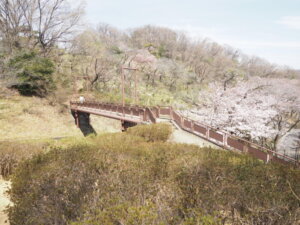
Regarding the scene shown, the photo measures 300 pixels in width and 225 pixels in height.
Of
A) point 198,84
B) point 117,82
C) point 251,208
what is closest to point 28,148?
point 251,208

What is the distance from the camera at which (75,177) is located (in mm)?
4523

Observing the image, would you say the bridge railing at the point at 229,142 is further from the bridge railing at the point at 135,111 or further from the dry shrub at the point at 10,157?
the dry shrub at the point at 10,157

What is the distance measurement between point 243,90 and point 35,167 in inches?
973

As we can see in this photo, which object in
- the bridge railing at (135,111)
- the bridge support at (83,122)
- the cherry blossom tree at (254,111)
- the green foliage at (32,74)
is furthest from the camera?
the bridge support at (83,122)

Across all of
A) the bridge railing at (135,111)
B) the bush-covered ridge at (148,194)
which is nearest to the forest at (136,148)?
the bush-covered ridge at (148,194)

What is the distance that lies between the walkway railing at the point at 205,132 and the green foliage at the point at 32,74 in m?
10.4

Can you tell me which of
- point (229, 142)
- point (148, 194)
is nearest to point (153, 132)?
point (229, 142)

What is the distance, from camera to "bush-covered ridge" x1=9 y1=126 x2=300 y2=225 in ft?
11.1

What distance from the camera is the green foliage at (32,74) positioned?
82.7ft

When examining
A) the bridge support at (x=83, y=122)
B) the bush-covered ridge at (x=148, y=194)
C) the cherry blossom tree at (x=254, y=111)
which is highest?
the bush-covered ridge at (x=148, y=194)

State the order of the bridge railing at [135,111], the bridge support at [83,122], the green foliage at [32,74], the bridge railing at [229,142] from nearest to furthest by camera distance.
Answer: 1. the bridge railing at [229,142]
2. the bridge railing at [135,111]
3. the green foliage at [32,74]
4. the bridge support at [83,122]

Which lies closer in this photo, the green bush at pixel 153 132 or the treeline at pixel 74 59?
the green bush at pixel 153 132

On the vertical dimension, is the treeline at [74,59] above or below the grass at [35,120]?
above

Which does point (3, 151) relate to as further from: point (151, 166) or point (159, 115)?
point (159, 115)
